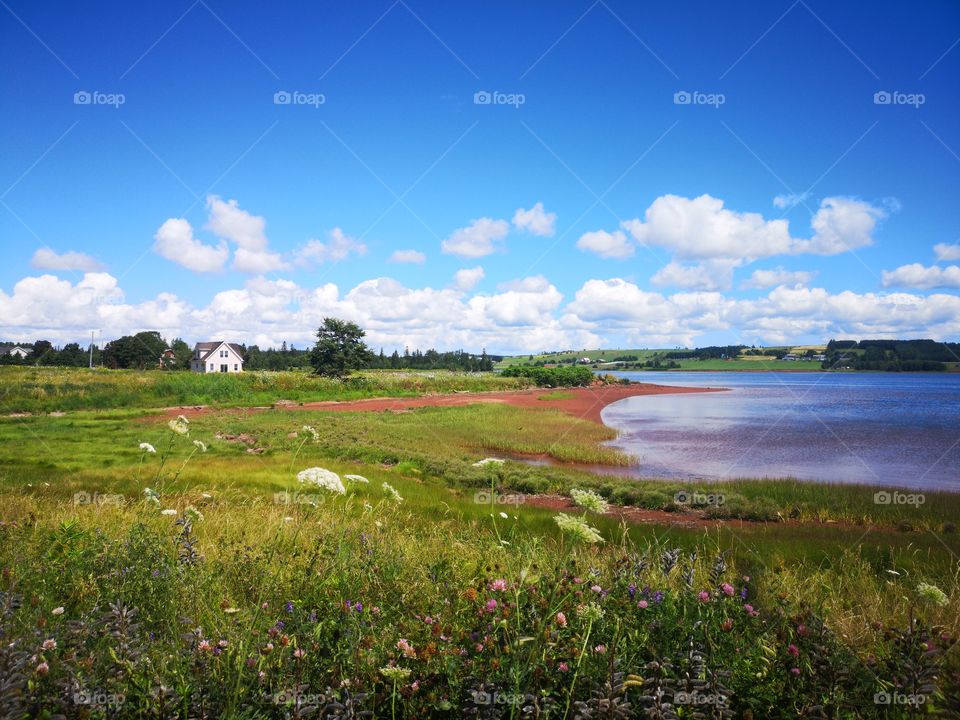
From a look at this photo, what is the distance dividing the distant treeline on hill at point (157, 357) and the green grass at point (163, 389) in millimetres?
4590

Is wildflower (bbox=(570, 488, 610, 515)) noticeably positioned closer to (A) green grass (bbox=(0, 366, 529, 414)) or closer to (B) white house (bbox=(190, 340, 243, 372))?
(A) green grass (bbox=(0, 366, 529, 414))

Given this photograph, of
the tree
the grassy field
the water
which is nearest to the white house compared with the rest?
the tree

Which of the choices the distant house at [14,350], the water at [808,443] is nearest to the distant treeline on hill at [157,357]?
the distant house at [14,350]

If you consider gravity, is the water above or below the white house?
below

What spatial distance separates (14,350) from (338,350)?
2680 cm

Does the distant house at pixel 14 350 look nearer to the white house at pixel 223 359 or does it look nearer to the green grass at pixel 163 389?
the green grass at pixel 163 389

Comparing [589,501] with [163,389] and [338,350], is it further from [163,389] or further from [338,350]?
[338,350]

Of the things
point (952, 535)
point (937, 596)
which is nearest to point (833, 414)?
point (952, 535)

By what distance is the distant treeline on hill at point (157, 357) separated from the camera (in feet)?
Result: 140

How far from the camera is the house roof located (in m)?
70.9

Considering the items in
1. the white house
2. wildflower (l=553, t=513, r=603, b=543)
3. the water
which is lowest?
the water

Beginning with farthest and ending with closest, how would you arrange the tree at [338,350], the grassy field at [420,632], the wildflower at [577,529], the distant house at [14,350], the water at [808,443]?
the tree at [338,350] → the distant house at [14,350] → the water at [808,443] → the wildflower at [577,529] → the grassy field at [420,632]

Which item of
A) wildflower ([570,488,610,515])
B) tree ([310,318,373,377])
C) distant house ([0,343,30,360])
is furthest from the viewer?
tree ([310,318,373,377])

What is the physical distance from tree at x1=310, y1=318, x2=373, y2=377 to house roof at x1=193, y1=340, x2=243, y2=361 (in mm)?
22249
